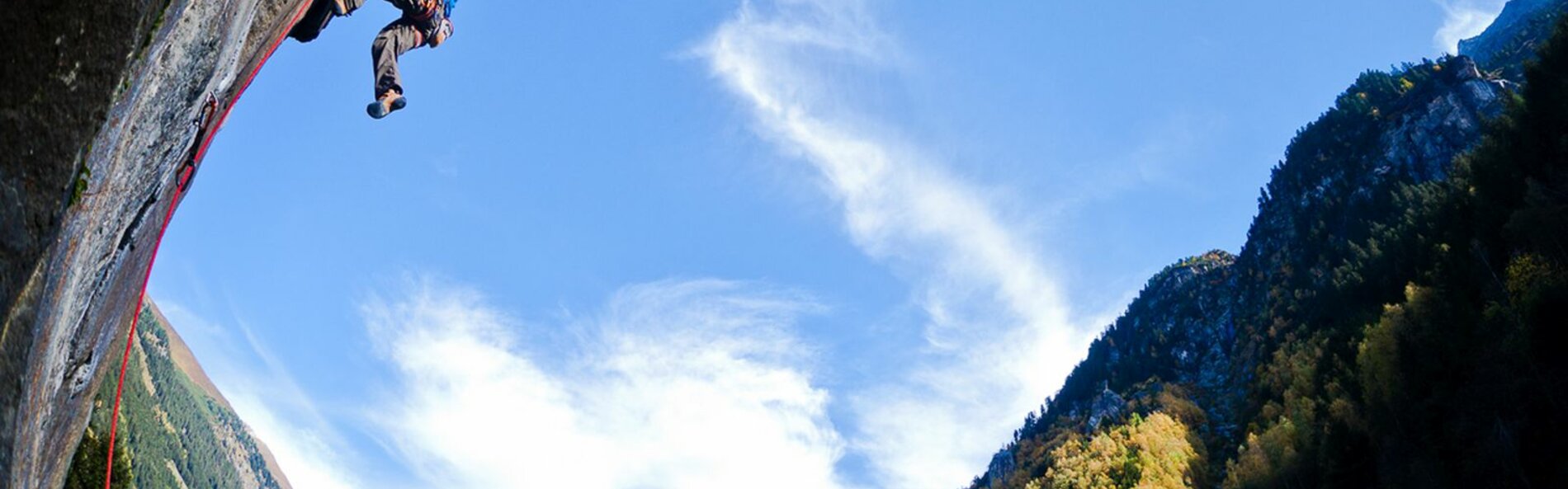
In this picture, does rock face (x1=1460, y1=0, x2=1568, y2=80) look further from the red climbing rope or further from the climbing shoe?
the red climbing rope

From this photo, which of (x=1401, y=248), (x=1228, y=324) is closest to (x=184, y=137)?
(x=1401, y=248)

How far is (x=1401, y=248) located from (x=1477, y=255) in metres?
19.5

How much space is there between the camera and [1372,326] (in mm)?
57500

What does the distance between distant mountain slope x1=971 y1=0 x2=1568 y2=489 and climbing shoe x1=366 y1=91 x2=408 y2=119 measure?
41.3m

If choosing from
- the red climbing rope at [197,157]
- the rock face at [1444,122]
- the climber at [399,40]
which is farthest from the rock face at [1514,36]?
the red climbing rope at [197,157]

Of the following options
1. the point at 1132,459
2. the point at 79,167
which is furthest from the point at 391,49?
the point at 1132,459

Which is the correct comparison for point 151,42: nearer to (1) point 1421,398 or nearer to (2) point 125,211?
(2) point 125,211

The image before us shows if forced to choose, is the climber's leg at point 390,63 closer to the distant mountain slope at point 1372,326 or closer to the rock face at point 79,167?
the rock face at point 79,167

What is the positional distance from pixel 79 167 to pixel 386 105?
8.72m

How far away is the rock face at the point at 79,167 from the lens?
322cm

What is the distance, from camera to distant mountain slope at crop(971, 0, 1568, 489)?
35.9m

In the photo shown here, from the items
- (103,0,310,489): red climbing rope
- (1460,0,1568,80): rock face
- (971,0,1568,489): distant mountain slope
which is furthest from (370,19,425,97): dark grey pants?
(1460,0,1568,80): rock face

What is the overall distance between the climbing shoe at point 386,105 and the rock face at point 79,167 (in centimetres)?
579

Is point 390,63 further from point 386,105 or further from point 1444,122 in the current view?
point 1444,122
